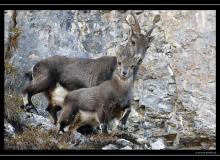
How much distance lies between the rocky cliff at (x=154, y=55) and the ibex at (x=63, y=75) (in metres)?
0.23

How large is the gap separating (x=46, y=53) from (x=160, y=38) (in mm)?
2760

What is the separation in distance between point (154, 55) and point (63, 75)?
2370 mm

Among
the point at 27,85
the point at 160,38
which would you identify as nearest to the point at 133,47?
the point at 160,38

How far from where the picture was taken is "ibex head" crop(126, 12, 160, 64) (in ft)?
54.1

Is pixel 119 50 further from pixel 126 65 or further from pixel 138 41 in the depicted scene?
pixel 126 65

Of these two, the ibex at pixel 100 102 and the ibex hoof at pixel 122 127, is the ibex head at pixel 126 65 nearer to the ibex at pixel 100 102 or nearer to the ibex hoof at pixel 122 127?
the ibex at pixel 100 102

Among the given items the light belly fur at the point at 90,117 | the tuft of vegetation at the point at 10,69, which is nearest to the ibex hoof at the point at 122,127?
the light belly fur at the point at 90,117

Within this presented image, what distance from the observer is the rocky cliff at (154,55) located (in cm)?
1692

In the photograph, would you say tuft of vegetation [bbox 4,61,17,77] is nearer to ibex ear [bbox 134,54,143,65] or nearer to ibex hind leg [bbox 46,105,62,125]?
ibex hind leg [bbox 46,105,62,125]

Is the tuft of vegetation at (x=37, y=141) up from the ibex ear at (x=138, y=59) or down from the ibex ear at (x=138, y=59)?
down

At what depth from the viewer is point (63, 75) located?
1653 cm

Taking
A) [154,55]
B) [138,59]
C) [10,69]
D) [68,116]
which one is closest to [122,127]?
[68,116]

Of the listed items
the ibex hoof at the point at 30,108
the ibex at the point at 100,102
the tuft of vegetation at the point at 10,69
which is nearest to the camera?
the ibex at the point at 100,102
